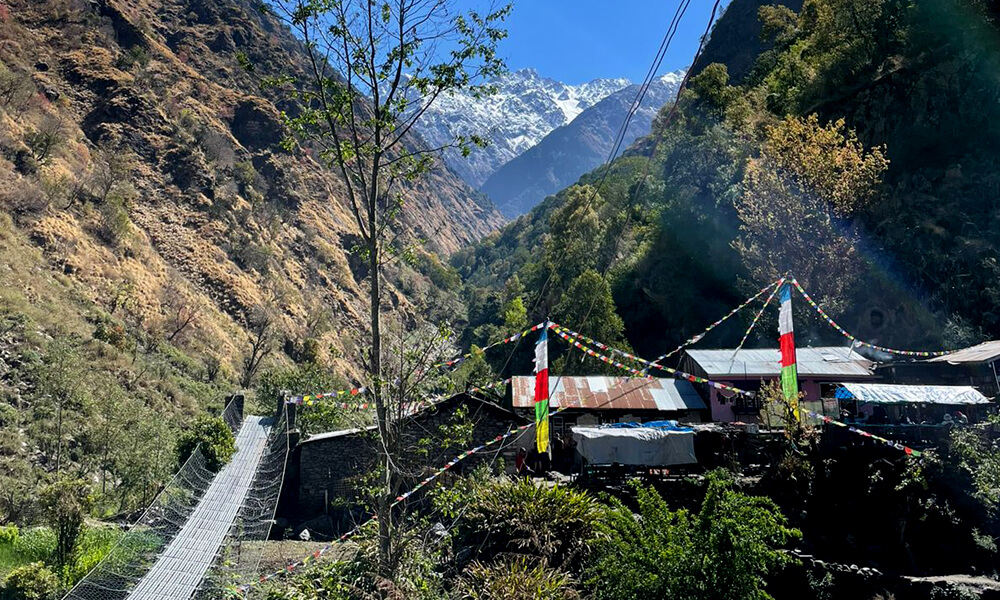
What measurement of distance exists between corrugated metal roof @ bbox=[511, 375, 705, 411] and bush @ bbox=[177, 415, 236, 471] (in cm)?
1189

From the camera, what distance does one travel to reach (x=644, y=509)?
996 centimetres

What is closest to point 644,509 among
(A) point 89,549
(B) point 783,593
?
(B) point 783,593

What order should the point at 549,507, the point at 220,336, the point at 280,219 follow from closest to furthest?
1. the point at 549,507
2. the point at 220,336
3. the point at 280,219

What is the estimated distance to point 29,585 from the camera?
44.1 ft

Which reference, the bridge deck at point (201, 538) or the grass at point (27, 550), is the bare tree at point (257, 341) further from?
the grass at point (27, 550)

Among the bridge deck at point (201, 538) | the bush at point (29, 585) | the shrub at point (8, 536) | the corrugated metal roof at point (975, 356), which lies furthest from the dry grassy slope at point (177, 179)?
the bush at point (29, 585)

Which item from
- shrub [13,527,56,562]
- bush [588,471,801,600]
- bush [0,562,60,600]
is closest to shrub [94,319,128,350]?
shrub [13,527,56,562]

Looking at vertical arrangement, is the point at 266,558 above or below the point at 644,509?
below

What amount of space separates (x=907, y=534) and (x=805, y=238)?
1969 centimetres

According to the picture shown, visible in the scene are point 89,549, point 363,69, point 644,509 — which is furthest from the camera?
point 89,549

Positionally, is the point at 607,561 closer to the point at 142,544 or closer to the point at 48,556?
the point at 142,544

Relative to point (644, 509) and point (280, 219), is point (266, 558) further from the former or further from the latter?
point (280, 219)

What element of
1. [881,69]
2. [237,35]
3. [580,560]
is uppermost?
[237,35]

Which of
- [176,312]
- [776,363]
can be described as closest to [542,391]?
[776,363]
